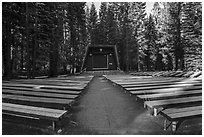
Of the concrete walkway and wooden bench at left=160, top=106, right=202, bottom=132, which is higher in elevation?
wooden bench at left=160, top=106, right=202, bottom=132

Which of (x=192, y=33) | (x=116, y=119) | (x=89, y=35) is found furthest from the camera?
(x=89, y=35)

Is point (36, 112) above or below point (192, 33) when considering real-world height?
below

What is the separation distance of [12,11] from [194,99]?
18.5m

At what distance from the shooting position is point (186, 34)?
106 feet

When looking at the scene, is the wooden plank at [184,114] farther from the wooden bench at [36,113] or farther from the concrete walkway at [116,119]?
the wooden bench at [36,113]

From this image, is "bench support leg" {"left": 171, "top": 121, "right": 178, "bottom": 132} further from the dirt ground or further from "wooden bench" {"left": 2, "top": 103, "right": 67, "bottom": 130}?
"wooden bench" {"left": 2, "top": 103, "right": 67, "bottom": 130}

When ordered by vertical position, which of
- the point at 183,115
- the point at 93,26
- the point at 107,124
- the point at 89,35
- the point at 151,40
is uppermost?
the point at 93,26

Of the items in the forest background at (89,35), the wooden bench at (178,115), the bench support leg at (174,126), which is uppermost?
the forest background at (89,35)

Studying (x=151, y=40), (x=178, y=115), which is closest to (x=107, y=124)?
(x=178, y=115)

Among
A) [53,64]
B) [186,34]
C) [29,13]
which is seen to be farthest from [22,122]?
[186,34]

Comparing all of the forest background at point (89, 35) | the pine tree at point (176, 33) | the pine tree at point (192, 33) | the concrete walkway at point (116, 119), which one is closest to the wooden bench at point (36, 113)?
the concrete walkway at point (116, 119)

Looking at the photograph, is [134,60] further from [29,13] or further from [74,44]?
[29,13]

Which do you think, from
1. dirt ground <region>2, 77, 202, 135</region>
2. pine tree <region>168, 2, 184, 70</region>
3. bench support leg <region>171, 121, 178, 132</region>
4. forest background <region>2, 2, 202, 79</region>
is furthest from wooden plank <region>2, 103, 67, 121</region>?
pine tree <region>168, 2, 184, 70</region>

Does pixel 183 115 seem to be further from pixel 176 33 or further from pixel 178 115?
pixel 176 33
